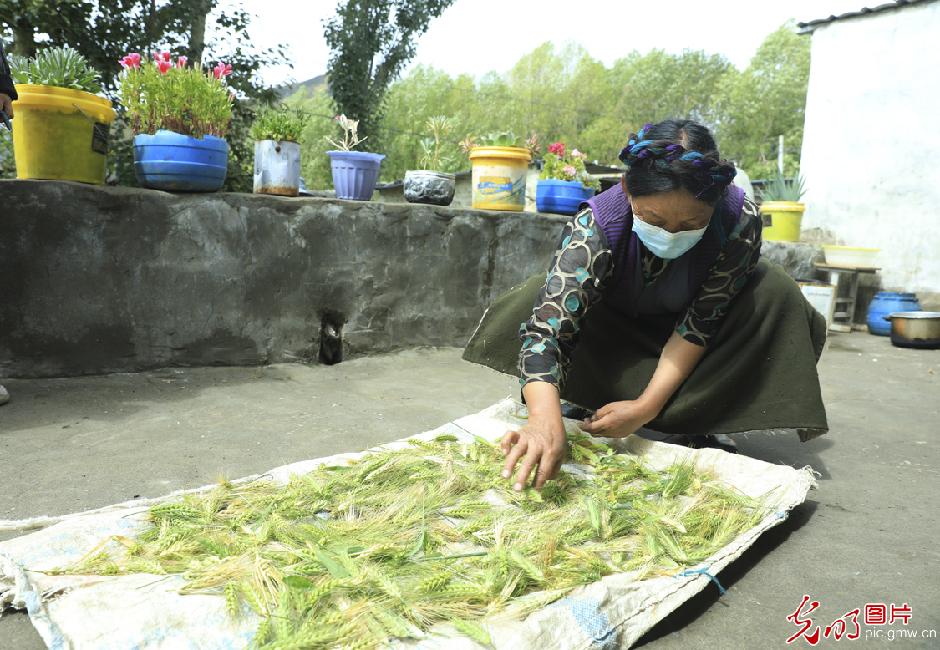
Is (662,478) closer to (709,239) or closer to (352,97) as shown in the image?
(709,239)

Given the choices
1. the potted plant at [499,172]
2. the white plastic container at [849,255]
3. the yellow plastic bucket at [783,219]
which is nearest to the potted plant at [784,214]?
the yellow plastic bucket at [783,219]

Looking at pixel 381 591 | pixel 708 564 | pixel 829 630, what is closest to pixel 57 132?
pixel 381 591

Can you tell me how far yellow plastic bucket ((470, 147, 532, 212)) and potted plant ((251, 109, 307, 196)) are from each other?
152 cm

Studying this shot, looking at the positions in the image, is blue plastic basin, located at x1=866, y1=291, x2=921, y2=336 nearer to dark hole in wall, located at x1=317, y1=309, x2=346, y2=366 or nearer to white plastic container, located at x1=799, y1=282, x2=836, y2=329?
white plastic container, located at x1=799, y1=282, x2=836, y2=329

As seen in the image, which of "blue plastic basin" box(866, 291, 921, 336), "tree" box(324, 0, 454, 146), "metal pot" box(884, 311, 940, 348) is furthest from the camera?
"tree" box(324, 0, 454, 146)

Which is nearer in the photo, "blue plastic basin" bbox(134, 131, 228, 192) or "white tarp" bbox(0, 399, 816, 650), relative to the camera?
"white tarp" bbox(0, 399, 816, 650)

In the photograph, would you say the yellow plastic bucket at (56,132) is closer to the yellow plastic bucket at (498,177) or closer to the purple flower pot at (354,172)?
the purple flower pot at (354,172)

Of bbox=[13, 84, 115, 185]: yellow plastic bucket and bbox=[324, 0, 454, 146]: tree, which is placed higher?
bbox=[324, 0, 454, 146]: tree

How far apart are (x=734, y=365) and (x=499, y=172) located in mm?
2975

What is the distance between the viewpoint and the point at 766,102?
42.8 m

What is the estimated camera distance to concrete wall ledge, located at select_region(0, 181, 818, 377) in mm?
3240

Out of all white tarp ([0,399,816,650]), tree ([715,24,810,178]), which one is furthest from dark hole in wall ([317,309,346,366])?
tree ([715,24,810,178])

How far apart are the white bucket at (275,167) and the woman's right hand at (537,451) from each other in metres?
2.72

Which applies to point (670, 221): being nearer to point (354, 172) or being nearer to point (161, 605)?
point (161, 605)
